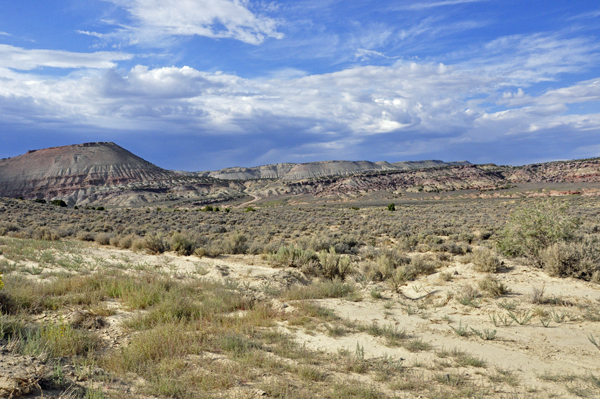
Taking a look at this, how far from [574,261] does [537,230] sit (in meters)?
1.81

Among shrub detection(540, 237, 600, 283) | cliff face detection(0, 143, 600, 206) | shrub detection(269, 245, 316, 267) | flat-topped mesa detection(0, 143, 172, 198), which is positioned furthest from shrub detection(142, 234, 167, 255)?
flat-topped mesa detection(0, 143, 172, 198)

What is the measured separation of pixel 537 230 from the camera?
10.8 metres

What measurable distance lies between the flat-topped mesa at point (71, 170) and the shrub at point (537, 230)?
117 m

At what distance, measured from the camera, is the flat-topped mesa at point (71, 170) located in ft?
349

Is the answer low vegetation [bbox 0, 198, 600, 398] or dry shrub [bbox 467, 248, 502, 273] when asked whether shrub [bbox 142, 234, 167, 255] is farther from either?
dry shrub [bbox 467, 248, 502, 273]

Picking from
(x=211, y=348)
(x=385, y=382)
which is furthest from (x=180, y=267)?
(x=385, y=382)

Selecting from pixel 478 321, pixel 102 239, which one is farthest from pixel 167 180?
pixel 478 321

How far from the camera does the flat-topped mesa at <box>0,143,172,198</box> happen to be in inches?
4190

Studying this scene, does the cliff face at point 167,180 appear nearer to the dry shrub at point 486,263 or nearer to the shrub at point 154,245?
the shrub at point 154,245

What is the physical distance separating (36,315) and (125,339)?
2027mm

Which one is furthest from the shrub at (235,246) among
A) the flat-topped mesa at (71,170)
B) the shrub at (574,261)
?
the flat-topped mesa at (71,170)

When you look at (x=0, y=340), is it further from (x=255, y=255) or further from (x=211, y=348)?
(x=255, y=255)

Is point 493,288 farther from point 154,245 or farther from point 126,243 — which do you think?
point 126,243

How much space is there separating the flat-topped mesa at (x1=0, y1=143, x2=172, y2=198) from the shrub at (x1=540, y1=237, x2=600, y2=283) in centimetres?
11836
